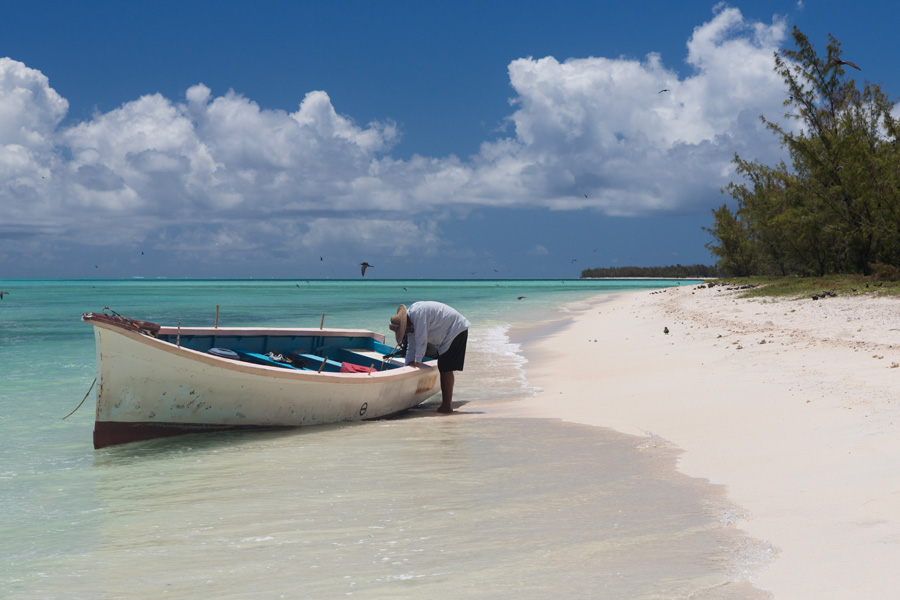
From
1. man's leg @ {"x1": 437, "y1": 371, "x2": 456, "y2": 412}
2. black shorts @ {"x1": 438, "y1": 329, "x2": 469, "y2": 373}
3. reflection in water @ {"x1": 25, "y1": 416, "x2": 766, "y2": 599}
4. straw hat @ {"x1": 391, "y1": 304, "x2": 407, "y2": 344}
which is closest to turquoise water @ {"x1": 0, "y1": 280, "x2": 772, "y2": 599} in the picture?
reflection in water @ {"x1": 25, "y1": 416, "x2": 766, "y2": 599}

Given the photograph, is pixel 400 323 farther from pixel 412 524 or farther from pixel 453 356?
pixel 412 524

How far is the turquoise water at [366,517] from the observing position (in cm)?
368

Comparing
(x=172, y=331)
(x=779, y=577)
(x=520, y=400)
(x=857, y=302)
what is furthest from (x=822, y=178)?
(x=779, y=577)

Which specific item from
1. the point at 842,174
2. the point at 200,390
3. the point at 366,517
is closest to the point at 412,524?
the point at 366,517

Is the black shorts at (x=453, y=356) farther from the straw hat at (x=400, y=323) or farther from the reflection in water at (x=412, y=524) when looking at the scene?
the reflection in water at (x=412, y=524)

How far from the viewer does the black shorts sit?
378 inches

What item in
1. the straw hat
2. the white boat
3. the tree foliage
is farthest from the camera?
the tree foliage

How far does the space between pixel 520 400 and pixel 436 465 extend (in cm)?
387

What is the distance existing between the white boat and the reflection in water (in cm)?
53

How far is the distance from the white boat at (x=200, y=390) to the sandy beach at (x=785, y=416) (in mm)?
1889

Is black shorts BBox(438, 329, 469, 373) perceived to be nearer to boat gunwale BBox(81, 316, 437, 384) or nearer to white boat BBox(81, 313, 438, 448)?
boat gunwale BBox(81, 316, 437, 384)

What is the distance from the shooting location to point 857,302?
16016mm

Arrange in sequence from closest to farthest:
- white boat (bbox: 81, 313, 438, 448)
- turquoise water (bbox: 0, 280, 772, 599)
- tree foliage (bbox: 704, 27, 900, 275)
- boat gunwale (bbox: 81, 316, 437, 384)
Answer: turquoise water (bbox: 0, 280, 772, 599) → boat gunwale (bbox: 81, 316, 437, 384) → white boat (bbox: 81, 313, 438, 448) → tree foliage (bbox: 704, 27, 900, 275)

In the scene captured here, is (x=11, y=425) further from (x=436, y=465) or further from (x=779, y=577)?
(x=779, y=577)
